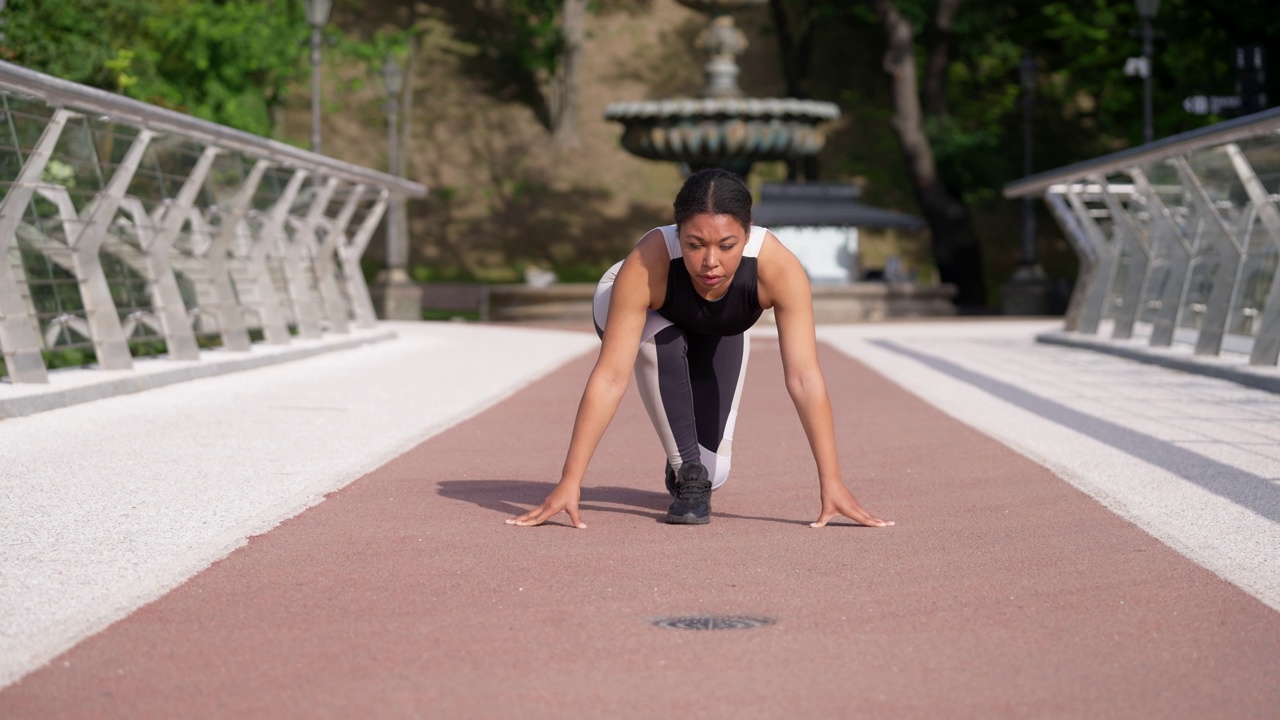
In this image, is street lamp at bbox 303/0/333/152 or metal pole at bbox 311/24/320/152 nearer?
street lamp at bbox 303/0/333/152

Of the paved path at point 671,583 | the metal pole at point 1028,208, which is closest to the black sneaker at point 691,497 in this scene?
the paved path at point 671,583

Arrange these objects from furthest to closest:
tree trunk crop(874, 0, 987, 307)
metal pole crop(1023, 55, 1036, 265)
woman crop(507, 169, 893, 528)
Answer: metal pole crop(1023, 55, 1036, 265) → tree trunk crop(874, 0, 987, 307) → woman crop(507, 169, 893, 528)

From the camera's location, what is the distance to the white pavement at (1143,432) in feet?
24.0

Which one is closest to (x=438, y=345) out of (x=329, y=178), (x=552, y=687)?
(x=329, y=178)

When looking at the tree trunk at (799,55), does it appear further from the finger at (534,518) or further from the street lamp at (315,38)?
the finger at (534,518)

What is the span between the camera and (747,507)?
320 inches

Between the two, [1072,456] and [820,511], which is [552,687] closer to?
[820,511]

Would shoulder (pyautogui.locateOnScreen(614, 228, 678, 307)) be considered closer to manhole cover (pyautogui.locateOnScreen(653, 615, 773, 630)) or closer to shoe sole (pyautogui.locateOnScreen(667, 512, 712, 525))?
shoe sole (pyautogui.locateOnScreen(667, 512, 712, 525))

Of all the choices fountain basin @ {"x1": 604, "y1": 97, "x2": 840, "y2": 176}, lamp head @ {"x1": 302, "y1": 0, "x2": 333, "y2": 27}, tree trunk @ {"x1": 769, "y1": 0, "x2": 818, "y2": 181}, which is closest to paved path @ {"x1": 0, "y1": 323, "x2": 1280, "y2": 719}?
lamp head @ {"x1": 302, "y1": 0, "x2": 333, "y2": 27}

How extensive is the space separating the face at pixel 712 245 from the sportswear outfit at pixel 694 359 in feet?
0.84

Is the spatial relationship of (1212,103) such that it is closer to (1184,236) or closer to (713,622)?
(1184,236)

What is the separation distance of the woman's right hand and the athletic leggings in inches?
18.1

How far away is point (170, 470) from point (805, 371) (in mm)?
3637

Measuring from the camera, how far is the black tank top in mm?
7340
